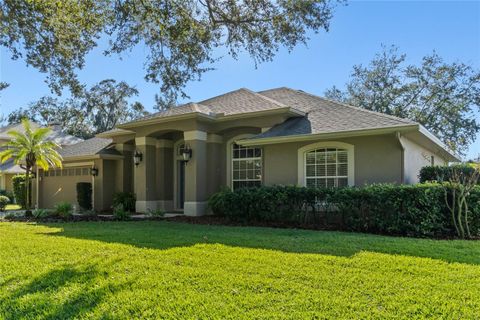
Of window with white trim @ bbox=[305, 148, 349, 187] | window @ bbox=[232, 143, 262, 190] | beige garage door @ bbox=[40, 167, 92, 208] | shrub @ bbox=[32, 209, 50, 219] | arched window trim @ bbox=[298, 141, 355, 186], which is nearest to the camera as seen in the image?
arched window trim @ bbox=[298, 141, 355, 186]

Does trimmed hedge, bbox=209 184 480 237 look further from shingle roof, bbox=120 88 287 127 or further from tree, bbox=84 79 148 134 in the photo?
tree, bbox=84 79 148 134

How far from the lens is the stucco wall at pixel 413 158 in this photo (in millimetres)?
11913

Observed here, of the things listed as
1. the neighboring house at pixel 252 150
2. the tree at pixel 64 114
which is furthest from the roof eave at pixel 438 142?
the tree at pixel 64 114

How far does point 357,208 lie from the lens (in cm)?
998

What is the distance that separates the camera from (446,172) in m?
12.7

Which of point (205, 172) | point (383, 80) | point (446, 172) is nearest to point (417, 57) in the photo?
point (383, 80)

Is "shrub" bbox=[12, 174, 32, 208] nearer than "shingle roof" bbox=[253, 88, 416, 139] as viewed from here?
No

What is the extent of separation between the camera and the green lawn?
4152 mm

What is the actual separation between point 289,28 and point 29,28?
7163mm

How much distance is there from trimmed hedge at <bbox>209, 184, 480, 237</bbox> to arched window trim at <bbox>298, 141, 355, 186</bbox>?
1.57m

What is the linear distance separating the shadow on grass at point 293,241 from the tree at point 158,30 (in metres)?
4.35

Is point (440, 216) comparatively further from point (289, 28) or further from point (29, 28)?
point (29, 28)

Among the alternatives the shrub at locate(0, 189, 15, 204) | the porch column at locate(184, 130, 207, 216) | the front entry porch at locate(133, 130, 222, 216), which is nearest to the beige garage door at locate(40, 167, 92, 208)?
the front entry porch at locate(133, 130, 222, 216)

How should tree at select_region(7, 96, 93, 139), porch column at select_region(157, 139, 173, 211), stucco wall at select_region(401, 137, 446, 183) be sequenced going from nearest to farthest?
stucco wall at select_region(401, 137, 446, 183), porch column at select_region(157, 139, 173, 211), tree at select_region(7, 96, 93, 139)
